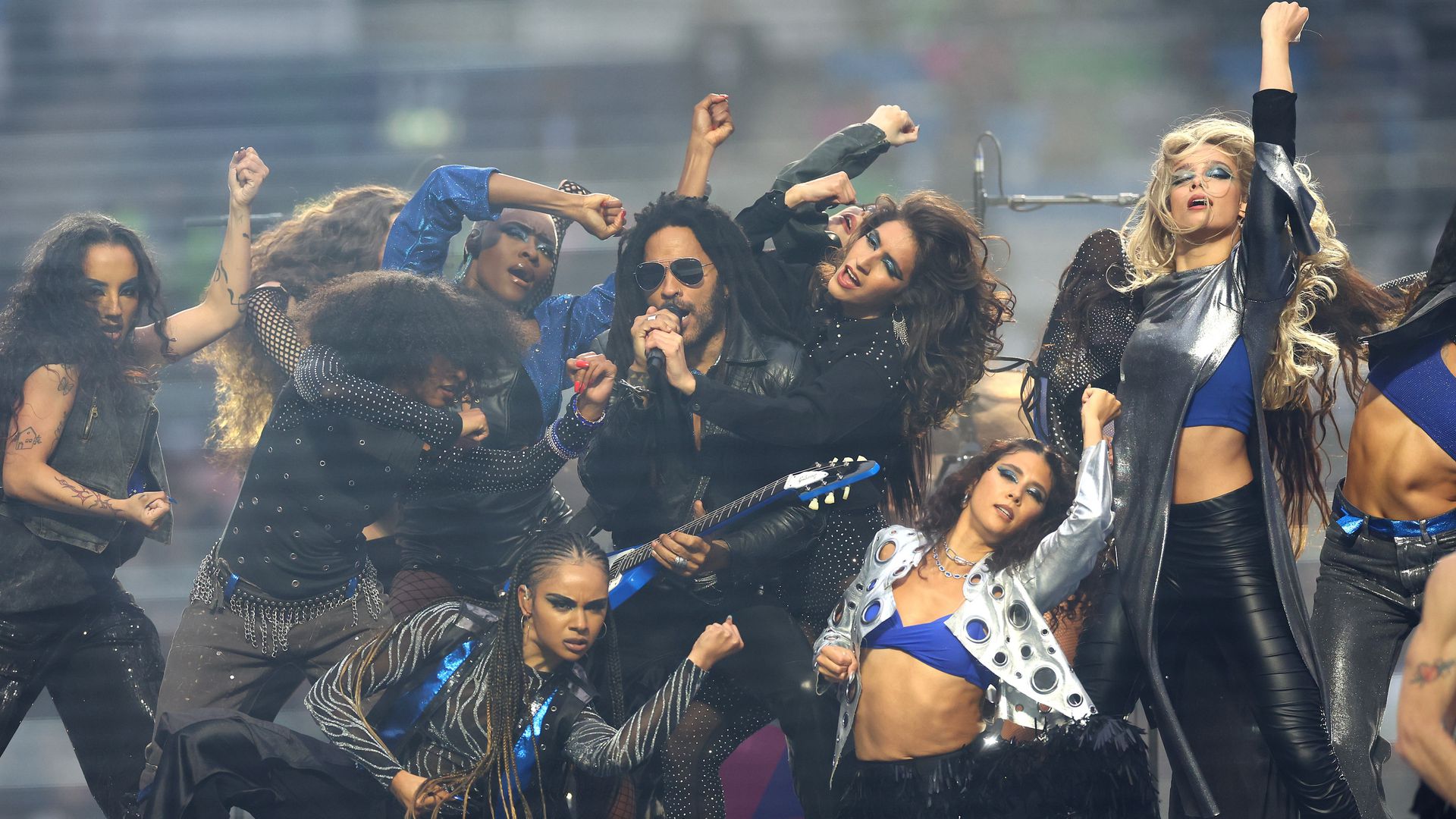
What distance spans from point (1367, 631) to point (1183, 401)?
621 mm

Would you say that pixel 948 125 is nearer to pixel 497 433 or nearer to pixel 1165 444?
pixel 1165 444

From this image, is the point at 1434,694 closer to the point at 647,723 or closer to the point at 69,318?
the point at 647,723

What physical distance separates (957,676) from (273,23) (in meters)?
2.45

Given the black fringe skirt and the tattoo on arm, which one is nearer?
the black fringe skirt

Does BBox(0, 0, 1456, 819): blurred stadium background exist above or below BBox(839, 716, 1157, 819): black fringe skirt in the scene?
above

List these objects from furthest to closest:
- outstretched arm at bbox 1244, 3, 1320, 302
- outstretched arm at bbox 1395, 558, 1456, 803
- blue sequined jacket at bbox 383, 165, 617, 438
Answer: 1. blue sequined jacket at bbox 383, 165, 617, 438
2. outstretched arm at bbox 1244, 3, 1320, 302
3. outstretched arm at bbox 1395, 558, 1456, 803

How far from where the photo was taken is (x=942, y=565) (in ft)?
10.2

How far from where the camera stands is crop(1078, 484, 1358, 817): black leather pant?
2.99 m

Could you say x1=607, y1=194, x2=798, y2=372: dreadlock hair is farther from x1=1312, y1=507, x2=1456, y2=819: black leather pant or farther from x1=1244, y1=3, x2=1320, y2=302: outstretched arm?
x1=1312, y1=507, x2=1456, y2=819: black leather pant

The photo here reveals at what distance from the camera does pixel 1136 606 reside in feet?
10.1

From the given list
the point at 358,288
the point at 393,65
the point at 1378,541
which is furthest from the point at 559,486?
the point at 1378,541

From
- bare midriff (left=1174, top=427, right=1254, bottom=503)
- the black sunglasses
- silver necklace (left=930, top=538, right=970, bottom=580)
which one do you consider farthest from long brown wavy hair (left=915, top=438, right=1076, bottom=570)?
the black sunglasses

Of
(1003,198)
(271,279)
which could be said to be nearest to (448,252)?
(271,279)

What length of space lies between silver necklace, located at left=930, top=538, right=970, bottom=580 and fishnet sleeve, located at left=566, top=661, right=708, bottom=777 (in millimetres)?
564
